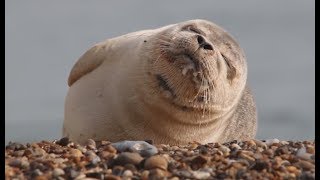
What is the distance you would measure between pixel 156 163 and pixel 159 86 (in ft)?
8.81

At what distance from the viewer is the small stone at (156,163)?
494 centimetres

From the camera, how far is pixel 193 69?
288 inches

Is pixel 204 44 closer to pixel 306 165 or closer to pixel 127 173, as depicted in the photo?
pixel 306 165

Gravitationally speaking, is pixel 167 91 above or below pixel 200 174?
above

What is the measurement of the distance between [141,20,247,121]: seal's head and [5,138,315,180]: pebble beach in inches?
62.4

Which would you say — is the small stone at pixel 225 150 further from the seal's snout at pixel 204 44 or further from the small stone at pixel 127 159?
the seal's snout at pixel 204 44

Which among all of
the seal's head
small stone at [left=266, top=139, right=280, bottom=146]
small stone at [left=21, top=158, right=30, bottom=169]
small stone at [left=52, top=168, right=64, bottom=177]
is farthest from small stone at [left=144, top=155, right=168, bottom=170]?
the seal's head

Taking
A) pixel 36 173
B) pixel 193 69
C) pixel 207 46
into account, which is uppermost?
pixel 207 46

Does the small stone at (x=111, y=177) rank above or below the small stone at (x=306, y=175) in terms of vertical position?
below

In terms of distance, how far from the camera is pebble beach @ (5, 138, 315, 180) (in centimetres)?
481

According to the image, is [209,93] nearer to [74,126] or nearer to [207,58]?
[207,58]

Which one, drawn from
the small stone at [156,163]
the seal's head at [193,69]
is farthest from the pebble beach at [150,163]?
the seal's head at [193,69]

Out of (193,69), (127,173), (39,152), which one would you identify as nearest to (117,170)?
(127,173)

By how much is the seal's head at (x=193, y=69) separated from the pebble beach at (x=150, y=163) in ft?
5.20
